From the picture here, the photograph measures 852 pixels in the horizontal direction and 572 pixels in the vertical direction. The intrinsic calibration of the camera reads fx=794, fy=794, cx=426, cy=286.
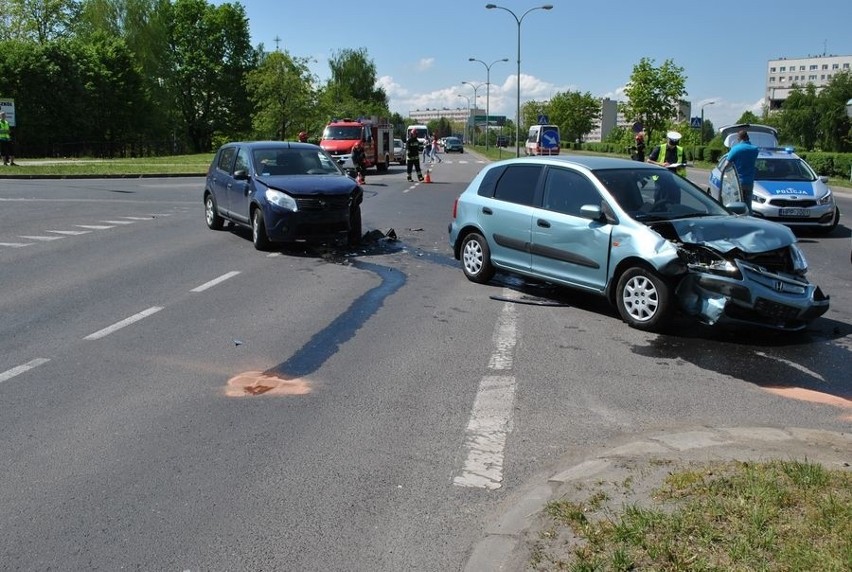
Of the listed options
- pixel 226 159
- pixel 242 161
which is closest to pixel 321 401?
pixel 242 161

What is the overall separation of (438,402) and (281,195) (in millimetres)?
7637

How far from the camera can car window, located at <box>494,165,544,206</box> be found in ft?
30.5

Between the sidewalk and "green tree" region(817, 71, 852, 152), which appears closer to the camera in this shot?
the sidewalk

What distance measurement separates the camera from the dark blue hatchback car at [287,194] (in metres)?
12.6

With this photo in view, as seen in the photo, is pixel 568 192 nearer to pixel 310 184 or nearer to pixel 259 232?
pixel 310 184

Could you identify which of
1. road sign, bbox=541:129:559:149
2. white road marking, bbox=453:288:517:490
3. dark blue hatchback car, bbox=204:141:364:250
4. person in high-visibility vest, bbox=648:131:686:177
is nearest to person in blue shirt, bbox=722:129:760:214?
person in high-visibility vest, bbox=648:131:686:177

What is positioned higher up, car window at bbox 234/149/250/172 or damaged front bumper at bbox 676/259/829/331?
car window at bbox 234/149/250/172

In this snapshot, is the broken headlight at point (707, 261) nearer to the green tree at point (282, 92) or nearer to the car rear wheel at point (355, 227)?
the car rear wheel at point (355, 227)

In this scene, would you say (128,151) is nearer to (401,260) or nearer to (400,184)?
(400,184)

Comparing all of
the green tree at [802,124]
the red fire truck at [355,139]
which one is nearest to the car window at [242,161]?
the red fire truck at [355,139]

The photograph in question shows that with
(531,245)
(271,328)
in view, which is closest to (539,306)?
(531,245)

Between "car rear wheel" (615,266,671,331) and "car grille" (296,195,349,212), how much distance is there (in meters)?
5.91

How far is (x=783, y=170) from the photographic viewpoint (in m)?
16.7

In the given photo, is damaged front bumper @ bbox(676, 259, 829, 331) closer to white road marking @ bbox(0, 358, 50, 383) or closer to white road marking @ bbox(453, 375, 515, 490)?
white road marking @ bbox(453, 375, 515, 490)
